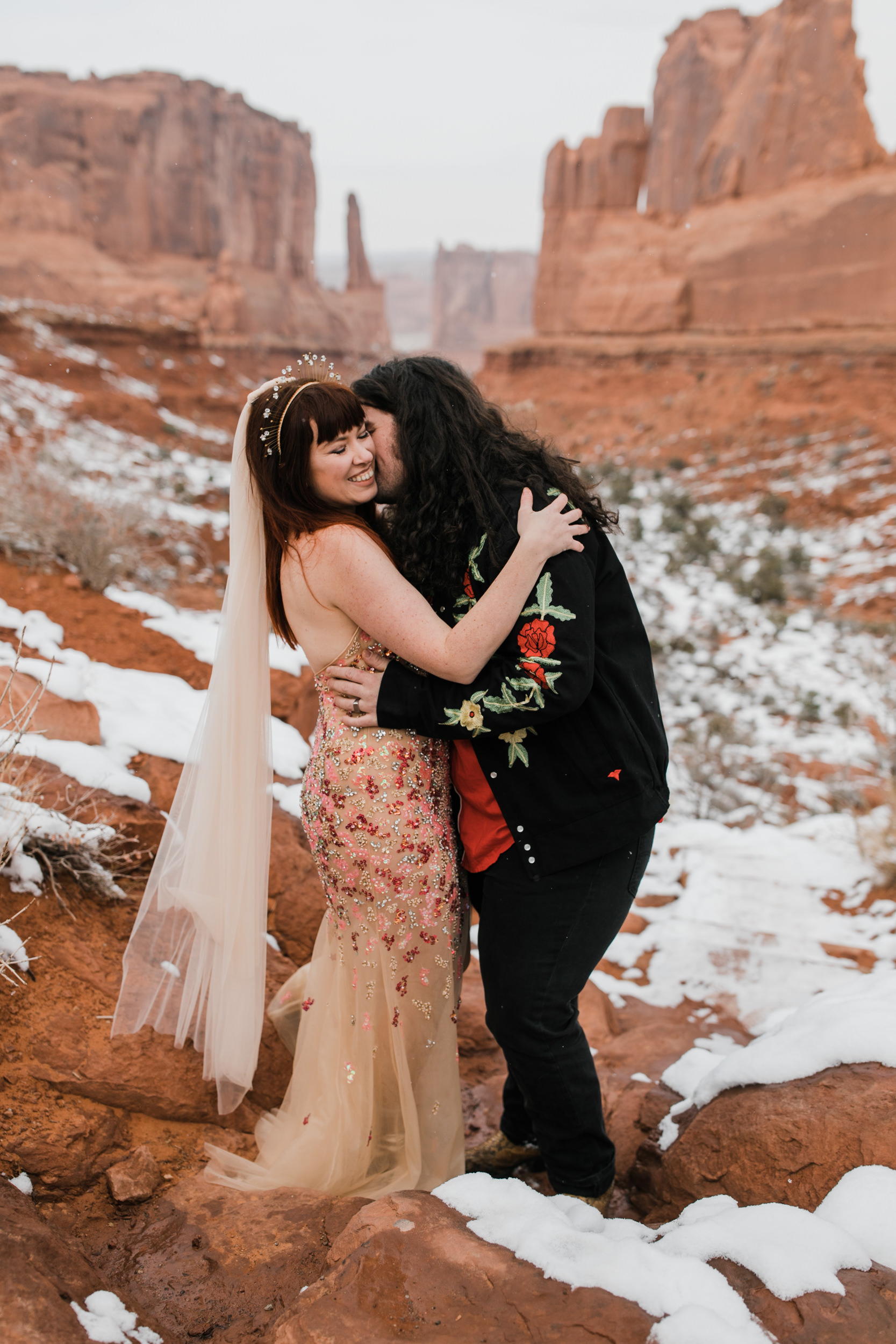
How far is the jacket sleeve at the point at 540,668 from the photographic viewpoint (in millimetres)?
1666

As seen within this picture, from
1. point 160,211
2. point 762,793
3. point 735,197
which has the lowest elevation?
point 762,793

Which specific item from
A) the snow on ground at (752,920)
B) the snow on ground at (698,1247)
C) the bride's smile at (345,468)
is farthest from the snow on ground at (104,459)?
the snow on ground at (698,1247)

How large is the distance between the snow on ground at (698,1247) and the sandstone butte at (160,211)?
112 ft

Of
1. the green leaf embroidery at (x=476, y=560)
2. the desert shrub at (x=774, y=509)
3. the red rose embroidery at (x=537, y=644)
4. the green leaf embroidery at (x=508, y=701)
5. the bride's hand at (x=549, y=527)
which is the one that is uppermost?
the bride's hand at (x=549, y=527)

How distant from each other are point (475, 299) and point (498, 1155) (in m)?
102

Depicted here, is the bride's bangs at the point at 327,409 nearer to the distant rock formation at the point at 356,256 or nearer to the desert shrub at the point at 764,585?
the desert shrub at the point at 764,585

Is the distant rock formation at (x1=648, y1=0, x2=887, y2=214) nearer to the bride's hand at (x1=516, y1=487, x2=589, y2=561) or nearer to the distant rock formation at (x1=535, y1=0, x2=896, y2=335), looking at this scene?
the distant rock formation at (x1=535, y1=0, x2=896, y2=335)

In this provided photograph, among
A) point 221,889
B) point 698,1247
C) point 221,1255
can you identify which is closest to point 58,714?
point 221,889

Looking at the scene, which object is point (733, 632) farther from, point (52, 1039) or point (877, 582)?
point (52, 1039)

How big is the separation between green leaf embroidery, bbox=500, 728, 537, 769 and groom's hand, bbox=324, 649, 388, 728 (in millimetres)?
284

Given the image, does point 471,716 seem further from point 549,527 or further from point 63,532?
point 63,532

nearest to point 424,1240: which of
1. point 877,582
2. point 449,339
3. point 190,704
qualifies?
point 190,704

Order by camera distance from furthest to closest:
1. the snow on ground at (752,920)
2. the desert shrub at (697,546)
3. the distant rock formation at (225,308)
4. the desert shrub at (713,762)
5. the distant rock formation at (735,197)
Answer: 1. the distant rock formation at (225,308)
2. the distant rock formation at (735,197)
3. the desert shrub at (697,546)
4. the desert shrub at (713,762)
5. the snow on ground at (752,920)

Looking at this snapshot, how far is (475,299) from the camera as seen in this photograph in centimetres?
9562
